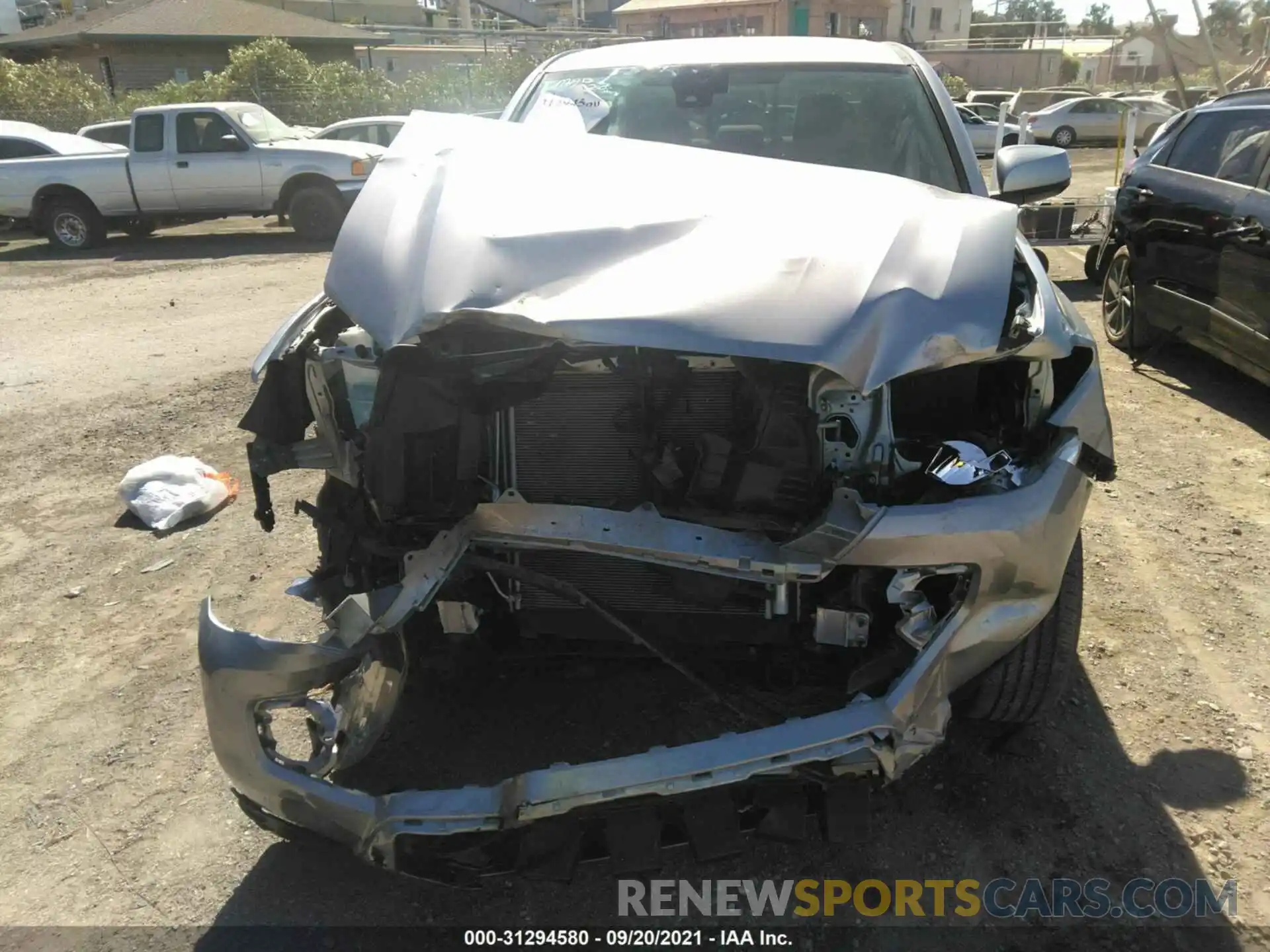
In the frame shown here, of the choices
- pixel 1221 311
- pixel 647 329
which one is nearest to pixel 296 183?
pixel 1221 311

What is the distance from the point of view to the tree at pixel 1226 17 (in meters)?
41.5

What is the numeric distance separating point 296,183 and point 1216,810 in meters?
12.8

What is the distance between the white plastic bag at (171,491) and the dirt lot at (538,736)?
0.12m

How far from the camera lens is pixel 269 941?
7.13 feet

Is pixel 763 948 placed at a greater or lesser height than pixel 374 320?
lesser

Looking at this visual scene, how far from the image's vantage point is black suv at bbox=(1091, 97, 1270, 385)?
4934 millimetres

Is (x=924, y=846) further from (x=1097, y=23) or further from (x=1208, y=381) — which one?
(x=1097, y=23)

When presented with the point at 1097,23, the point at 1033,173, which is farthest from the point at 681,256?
the point at 1097,23

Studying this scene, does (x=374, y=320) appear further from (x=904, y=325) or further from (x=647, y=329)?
(x=904, y=325)

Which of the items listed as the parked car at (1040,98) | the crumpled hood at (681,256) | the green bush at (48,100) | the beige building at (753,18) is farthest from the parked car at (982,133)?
the beige building at (753,18)

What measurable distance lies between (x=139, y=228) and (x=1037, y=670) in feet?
49.5

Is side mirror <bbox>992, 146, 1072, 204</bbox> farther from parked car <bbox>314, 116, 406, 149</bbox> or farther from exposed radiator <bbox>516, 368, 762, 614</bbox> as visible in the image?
parked car <bbox>314, 116, 406, 149</bbox>

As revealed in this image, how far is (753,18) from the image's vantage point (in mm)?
41875

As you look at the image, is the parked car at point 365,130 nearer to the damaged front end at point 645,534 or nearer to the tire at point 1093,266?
the tire at point 1093,266
